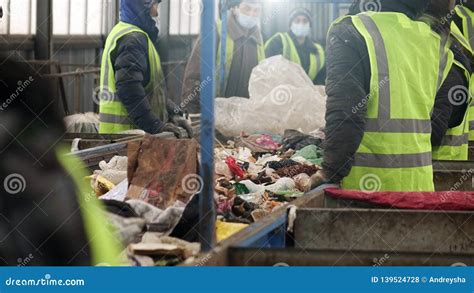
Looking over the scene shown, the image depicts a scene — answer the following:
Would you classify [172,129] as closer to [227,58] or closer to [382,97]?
[382,97]

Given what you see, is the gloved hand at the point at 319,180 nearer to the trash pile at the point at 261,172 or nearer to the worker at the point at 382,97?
the worker at the point at 382,97

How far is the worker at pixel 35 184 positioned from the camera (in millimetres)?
2305

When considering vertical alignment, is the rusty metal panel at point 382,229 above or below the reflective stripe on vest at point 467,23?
below

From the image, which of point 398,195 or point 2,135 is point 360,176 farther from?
point 2,135

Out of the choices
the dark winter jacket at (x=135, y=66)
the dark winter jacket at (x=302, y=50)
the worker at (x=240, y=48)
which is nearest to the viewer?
the dark winter jacket at (x=135, y=66)

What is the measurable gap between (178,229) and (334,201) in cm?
115

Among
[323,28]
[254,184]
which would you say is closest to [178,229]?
[254,184]

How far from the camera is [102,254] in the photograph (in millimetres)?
2701

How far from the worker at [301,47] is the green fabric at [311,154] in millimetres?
5620

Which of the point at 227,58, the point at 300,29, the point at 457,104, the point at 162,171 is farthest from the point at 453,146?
the point at 300,29

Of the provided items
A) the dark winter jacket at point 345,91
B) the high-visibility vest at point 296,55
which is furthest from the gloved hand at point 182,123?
the high-visibility vest at point 296,55

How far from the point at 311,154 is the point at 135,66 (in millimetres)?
1473

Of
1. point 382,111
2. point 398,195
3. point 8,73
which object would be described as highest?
point 8,73

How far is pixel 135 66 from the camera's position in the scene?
5.78 meters
